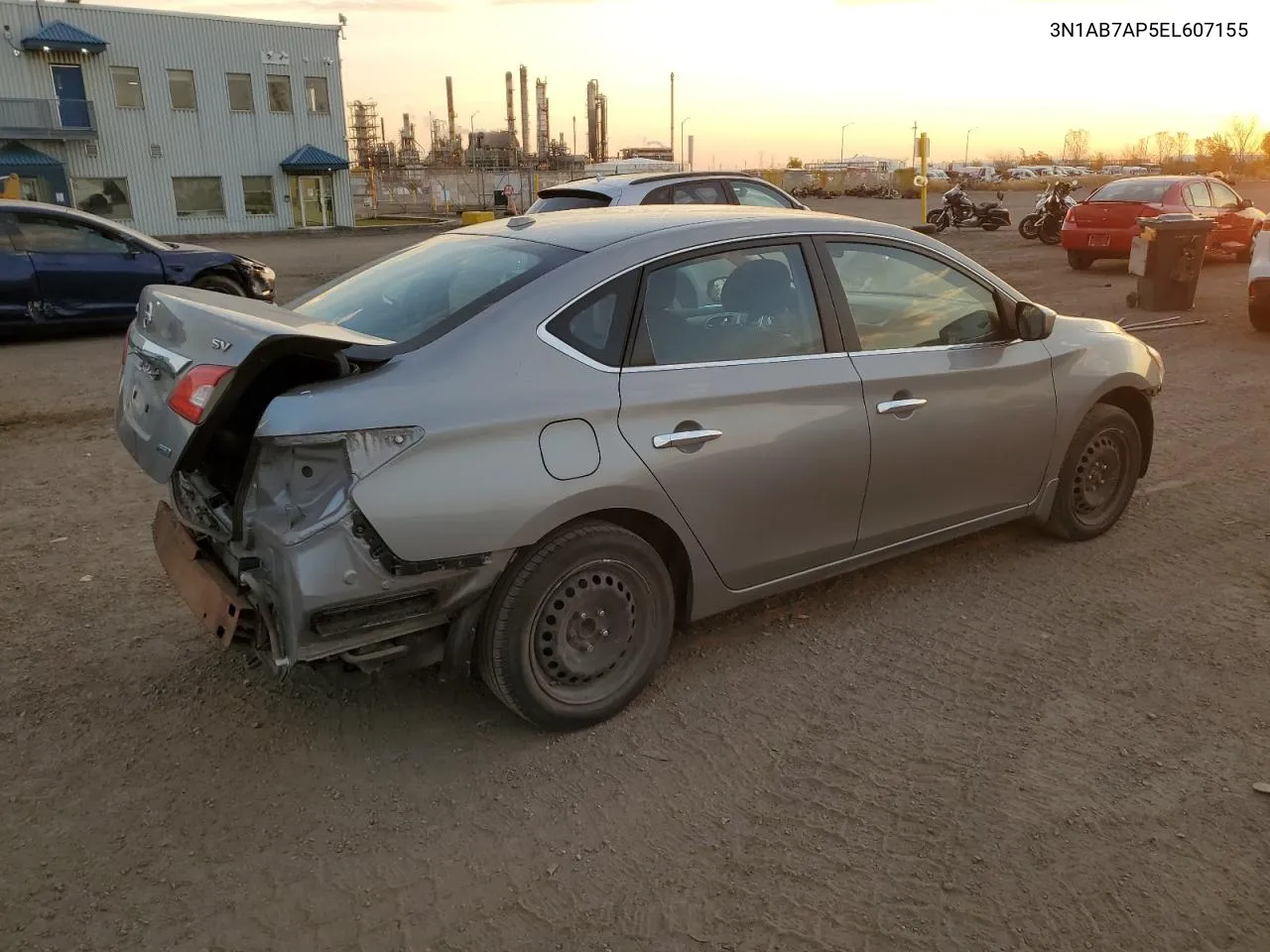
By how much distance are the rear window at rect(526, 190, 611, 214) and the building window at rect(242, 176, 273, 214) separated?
33.5 meters

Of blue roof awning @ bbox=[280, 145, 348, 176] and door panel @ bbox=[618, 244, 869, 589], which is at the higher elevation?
blue roof awning @ bbox=[280, 145, 348, 176]

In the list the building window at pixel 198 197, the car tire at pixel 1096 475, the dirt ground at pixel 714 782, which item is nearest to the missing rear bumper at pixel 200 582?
the dirt ground at pixel 714 782

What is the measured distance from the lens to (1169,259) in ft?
39.2

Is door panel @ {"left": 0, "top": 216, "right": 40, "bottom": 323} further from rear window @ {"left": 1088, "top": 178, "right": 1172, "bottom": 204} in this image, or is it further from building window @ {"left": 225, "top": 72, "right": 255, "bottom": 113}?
building window @ {"left": 225, "top": 72, "right": 255, "bottom": 113}

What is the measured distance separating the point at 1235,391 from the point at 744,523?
6.46m

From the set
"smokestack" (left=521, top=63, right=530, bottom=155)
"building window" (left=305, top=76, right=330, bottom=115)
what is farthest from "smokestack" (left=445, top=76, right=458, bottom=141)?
"building window" (left=305, top=76, right=330, bottom=115)

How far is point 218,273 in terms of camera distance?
1141cm

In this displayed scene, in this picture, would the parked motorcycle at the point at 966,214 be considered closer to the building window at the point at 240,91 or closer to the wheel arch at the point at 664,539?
the wheel arch at the point at 664,539

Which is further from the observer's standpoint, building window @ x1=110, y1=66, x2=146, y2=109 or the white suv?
building window @ x1=110, y1=66, x2=146, y2=109

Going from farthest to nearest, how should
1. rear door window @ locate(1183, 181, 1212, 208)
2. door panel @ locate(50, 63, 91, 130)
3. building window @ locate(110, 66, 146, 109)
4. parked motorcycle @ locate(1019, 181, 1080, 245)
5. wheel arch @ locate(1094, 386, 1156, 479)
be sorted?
building window @ locate(110, 66, 146, 109) → door panel @ locate(50, 63, 91, 130) → parked motorcycle @ locate(1019, 181, 1080, 245) → rear door window @ locate(1183, 181, 1212, 208) → wheel arch @ locate(1094, 386, 1156, 479)

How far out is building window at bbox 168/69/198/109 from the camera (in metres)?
37.4

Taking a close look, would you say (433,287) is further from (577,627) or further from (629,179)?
(629,179)

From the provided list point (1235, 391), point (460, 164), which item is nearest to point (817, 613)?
point (1235, 391)

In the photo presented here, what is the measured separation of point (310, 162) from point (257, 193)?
259 centimetres
